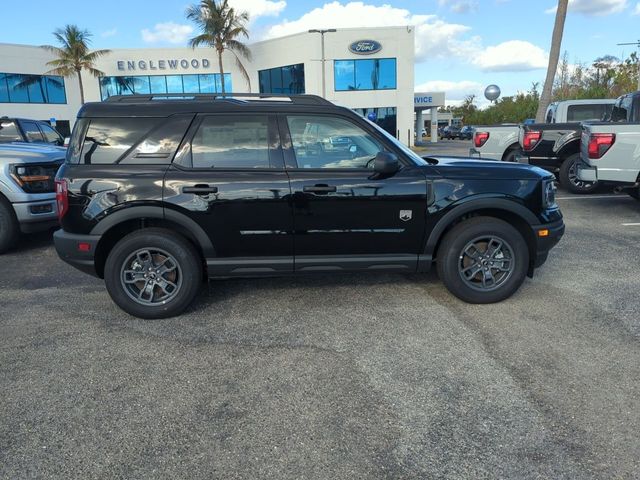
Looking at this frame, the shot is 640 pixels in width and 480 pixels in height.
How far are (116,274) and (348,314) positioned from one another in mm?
2017

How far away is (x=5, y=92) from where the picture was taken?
34906mm

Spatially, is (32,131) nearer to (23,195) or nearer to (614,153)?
(23,195)

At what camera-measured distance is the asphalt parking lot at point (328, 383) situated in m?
2.49

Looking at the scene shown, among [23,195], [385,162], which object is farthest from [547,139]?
[23,195]

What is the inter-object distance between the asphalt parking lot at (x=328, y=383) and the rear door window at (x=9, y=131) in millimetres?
5362

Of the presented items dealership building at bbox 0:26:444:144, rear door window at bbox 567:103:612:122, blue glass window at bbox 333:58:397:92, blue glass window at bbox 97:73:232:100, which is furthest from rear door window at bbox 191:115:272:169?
blue glass window at bbox 97:73:232:100

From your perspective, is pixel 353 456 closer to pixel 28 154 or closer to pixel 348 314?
pixel 348 314

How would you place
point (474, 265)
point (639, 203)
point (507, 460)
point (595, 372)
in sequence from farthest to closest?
1. point (639, 203)
2. point (474, 265)
3. point (595, 372)
4. point (507, 460)

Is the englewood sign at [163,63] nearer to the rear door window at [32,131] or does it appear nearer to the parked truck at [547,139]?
the rear door window at [32,131]

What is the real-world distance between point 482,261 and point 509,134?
8.26 metres

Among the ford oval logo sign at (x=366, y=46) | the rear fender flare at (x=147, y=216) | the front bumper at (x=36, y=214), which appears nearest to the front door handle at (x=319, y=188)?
the rear fender flare at (x=147, y=216)

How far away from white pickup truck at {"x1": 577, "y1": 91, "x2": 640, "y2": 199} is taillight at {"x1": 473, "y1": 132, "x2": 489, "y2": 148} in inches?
152

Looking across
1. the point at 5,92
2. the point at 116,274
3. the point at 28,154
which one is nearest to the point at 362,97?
the point at 5,92

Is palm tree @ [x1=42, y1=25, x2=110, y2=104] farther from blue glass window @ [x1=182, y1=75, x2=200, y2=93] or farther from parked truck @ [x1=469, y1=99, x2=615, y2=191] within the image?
parked truck @ [x1=469, y1=99, x2=615, y2=191]
